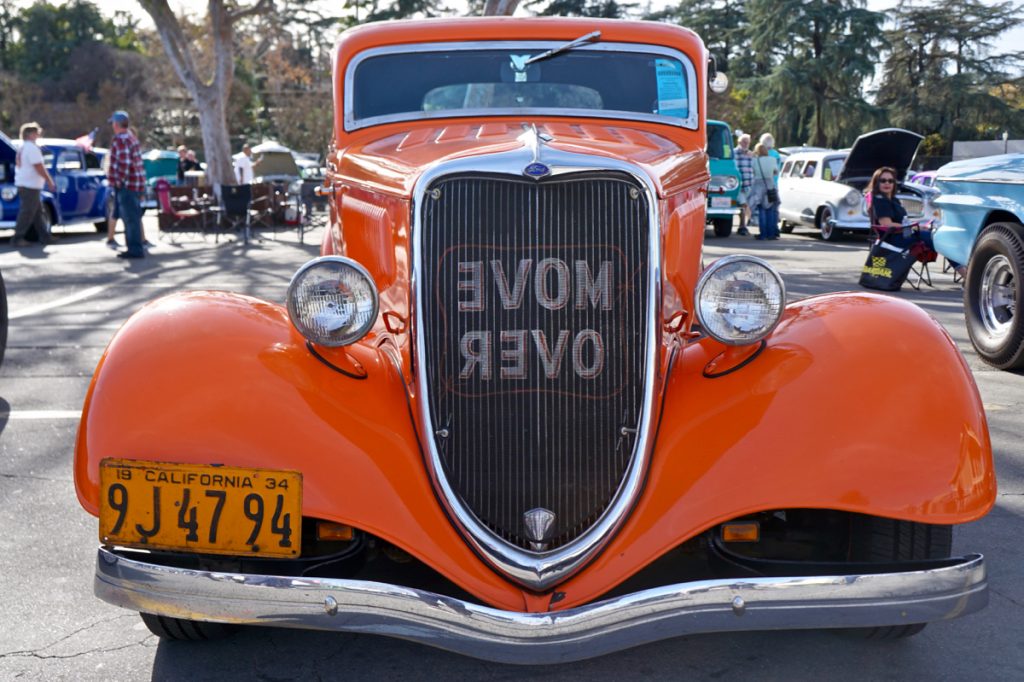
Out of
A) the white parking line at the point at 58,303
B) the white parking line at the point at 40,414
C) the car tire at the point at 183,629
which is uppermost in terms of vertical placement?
the car tire at the point at 183,629

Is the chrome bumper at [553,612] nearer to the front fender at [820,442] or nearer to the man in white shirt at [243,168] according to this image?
the front fender at [820,442]

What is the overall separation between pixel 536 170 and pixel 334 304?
0.69m

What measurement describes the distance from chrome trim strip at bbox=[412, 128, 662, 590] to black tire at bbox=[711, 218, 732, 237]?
16.6 m

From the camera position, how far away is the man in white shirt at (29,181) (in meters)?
15.7

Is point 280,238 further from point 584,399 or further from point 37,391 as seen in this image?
point 584,399

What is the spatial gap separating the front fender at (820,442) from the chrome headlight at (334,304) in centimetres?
92

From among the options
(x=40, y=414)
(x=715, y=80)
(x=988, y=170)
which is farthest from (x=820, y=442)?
(x=988, y=170)

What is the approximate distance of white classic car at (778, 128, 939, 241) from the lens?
1537 centimetres

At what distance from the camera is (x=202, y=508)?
107 inches

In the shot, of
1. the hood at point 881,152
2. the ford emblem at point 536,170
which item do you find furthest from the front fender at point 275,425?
the hood at point 881,152

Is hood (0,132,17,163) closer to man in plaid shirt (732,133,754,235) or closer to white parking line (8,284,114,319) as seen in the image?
white parking line (8,284,114,319)

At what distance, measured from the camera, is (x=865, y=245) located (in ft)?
59.2

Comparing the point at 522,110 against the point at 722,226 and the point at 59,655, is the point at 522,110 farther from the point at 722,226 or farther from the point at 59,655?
the point at 722,226

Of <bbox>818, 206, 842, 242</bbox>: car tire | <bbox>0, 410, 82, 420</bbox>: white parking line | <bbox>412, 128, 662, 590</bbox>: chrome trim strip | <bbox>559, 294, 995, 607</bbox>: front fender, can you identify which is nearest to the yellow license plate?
<bbox>412, 128, 662, 590</bbox>: chrome trim strip
